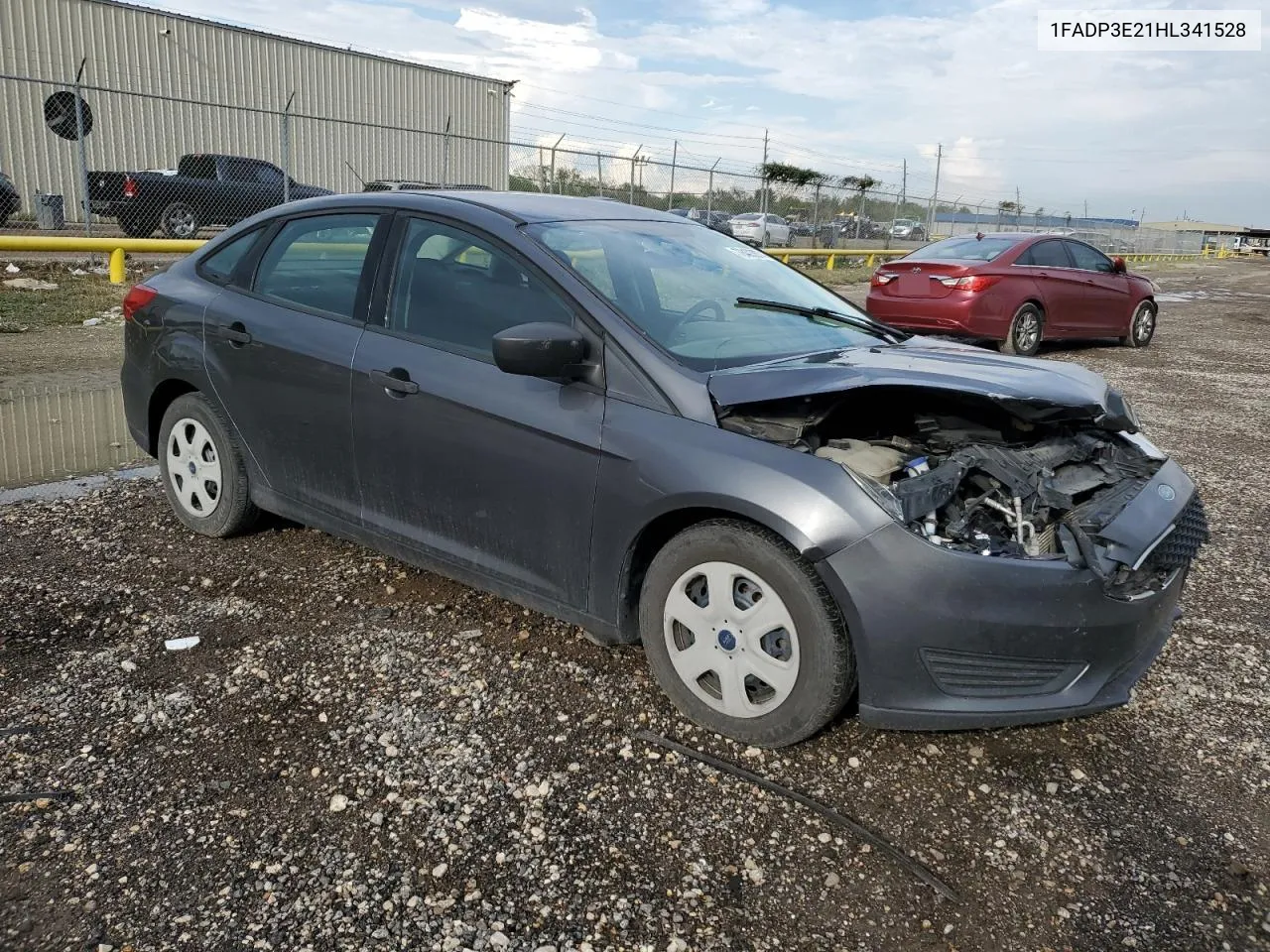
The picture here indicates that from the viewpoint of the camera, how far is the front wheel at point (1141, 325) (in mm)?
13312

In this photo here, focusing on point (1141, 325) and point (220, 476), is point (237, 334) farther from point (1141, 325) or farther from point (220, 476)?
point (1141, 325)

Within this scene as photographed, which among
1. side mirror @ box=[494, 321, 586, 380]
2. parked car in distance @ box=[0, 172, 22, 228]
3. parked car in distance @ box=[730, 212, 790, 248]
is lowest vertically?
side mirror @ box=[494, 321, 586, 380]

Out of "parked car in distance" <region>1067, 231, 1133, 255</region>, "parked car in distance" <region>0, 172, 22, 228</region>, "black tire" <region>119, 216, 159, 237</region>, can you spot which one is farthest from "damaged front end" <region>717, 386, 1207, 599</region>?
"parked car in distance" <region>1067, 231, 1133, 255</region>

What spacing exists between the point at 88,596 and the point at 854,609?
302 centimetres

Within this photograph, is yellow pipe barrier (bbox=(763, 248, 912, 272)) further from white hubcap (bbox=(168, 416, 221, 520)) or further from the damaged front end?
the damaged front end

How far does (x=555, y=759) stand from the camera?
115 inches

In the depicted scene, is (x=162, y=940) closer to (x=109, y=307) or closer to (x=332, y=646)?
(x=332, y=646)

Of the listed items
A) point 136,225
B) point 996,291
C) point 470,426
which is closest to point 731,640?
point 470,426

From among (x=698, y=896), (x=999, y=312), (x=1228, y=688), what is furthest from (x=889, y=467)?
(x=999, y=312)

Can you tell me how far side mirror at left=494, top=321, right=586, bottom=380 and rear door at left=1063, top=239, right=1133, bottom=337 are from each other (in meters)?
10.8

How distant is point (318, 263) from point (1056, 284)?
996cm

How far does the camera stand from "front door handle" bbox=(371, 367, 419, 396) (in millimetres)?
3533

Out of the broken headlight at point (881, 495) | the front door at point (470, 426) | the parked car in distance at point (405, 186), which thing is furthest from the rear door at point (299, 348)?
the broken headlight at point (881, 495)

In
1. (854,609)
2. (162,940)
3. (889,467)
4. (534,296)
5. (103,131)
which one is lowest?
(162,940)
